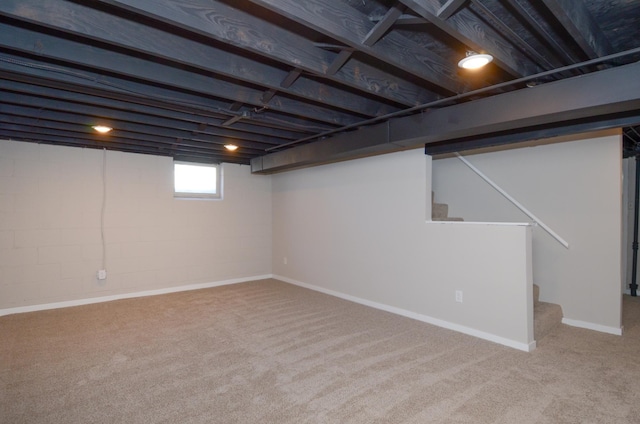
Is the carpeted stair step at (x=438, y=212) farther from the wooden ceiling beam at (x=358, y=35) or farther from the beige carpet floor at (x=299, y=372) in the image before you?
the wooden ceiling beam at (x=358, y=35)

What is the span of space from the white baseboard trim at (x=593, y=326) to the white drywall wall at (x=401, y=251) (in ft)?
3.55

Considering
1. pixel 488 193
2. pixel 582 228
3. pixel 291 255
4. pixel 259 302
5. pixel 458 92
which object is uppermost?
pixel 458 92

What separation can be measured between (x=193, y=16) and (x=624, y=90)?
9.12 feet

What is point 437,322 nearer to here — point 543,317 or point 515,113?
point 543,317

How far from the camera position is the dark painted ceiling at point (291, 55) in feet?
6.22

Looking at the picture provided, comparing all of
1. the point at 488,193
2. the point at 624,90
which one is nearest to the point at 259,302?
the point at 488,193

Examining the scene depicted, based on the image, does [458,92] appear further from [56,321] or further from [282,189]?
[56,321]

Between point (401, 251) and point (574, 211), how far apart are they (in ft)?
6.41

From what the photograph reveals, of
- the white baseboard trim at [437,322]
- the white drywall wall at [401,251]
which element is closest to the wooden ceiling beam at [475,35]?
the white drywall wall at [401,251]

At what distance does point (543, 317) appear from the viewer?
3.55 m

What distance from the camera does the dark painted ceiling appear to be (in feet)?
6.22

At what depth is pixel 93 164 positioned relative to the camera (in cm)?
498

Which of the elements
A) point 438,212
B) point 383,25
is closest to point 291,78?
point 383,25

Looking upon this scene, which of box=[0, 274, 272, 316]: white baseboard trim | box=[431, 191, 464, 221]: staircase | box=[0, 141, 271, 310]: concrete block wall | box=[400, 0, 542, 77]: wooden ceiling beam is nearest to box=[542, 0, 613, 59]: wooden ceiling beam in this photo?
box=[400, 0, 542, 77]: wooden ceiling beam
